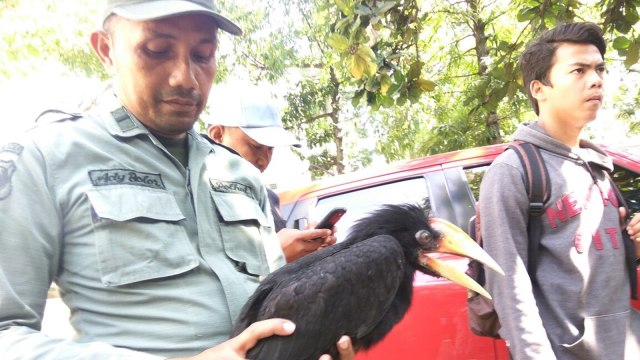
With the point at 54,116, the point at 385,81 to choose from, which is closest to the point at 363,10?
the point at 385,81

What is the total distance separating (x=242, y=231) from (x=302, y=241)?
0.75 metres

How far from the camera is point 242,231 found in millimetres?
1580

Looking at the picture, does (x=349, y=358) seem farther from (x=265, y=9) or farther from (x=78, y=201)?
(x=265, y=9)

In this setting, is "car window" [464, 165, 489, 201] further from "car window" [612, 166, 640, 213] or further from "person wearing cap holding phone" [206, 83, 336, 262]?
"person wearing cap holding phone" [206, 83, 336, 262]

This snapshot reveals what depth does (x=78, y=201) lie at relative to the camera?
119 centimetres

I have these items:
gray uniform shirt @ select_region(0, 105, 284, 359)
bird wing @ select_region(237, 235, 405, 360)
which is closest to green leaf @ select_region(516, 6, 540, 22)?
bird wing @ select_region(237, 235, 405, 360)

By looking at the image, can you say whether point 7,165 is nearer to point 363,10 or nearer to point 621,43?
point 363,10

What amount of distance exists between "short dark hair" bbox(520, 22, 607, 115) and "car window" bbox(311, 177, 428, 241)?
1.11 m

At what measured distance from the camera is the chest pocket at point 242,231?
152cm

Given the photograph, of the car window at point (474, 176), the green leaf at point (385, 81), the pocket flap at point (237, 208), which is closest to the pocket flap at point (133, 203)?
the pocket flap at point (237, 208)

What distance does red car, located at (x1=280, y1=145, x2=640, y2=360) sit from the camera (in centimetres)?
285

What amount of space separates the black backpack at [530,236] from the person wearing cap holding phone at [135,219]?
89 cm

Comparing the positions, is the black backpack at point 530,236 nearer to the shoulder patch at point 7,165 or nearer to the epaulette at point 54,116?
the epaulette at point 54,116

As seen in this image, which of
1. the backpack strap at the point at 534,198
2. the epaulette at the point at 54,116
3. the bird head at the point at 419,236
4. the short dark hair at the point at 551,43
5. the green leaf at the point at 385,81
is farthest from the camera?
the green leaf at the point at 385,81
